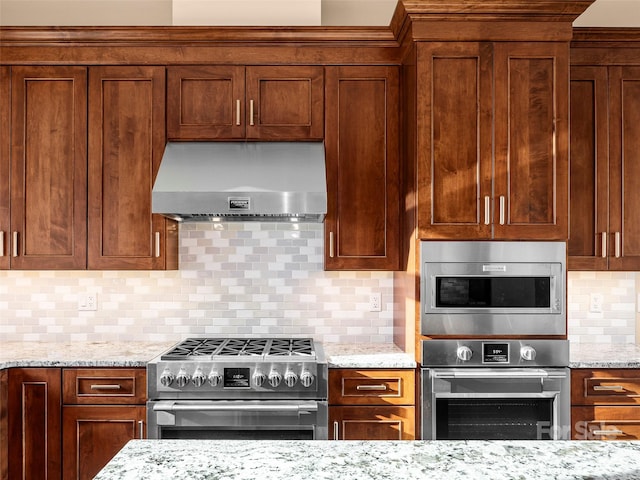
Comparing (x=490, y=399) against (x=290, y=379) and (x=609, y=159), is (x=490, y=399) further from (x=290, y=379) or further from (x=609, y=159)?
(x=609, y=159)

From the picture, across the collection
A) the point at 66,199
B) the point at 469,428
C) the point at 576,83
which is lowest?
the point at 469,428

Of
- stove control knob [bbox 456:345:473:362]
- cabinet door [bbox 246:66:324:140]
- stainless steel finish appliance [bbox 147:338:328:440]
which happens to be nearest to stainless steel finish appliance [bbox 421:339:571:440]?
stove control knob [bbox 456:345:473:362]

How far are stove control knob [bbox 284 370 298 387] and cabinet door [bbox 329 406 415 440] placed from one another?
0.75ft

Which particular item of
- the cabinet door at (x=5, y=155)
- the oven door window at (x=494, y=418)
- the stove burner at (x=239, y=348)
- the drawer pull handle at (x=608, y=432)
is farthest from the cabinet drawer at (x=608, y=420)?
the cabinet door at (x=5, y=155)

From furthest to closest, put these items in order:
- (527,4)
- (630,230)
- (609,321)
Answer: (609,321)
(630,230)
(527,4)

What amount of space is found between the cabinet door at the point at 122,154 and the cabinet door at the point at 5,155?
0.44 m

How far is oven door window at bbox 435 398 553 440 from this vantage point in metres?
2.48

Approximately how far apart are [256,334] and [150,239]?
848 mm

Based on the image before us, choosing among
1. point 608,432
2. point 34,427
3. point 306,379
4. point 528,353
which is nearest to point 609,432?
point 608,432

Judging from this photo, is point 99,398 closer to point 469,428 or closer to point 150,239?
point 150,239

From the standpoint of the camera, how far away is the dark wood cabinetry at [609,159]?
9.20 feet

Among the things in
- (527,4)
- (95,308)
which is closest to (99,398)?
(95,308)

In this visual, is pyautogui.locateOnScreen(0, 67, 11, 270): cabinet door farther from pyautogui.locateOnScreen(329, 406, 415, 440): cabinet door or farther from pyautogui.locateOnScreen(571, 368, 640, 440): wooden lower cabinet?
pyautogui.locateOnScreen(571, 368, 640, 440): wooden lower cabinet

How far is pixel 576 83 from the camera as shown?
A: 9.22ft
